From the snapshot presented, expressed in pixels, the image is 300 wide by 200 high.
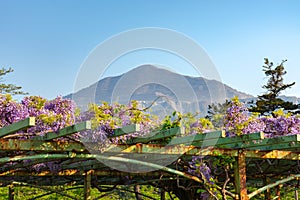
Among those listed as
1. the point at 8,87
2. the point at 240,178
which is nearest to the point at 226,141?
the point at 240,178

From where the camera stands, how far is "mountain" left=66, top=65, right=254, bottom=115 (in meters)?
4.81

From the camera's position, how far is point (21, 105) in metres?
6.00

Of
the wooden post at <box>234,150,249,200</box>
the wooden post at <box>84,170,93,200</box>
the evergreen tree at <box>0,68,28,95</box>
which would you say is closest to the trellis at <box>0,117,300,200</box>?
the wooden post at <box>234,150,249,200</box>

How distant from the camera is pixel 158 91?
5.34 metres

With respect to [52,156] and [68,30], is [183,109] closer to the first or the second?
[52,156]

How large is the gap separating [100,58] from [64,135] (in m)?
1.06

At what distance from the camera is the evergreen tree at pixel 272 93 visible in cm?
2177

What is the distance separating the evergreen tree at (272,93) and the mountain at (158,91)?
55.7 ft

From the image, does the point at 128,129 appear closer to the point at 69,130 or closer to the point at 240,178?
the point at 69,130

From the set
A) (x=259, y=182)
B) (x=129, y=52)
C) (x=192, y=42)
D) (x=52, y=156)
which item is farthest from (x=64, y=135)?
(x=259, y=182)

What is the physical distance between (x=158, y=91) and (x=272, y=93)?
18281 millimetres

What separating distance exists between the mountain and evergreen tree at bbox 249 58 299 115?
16980 mm

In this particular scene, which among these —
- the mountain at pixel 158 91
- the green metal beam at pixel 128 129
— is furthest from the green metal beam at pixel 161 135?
the mountain at pixel 158 91

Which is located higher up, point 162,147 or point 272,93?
point 272,93
